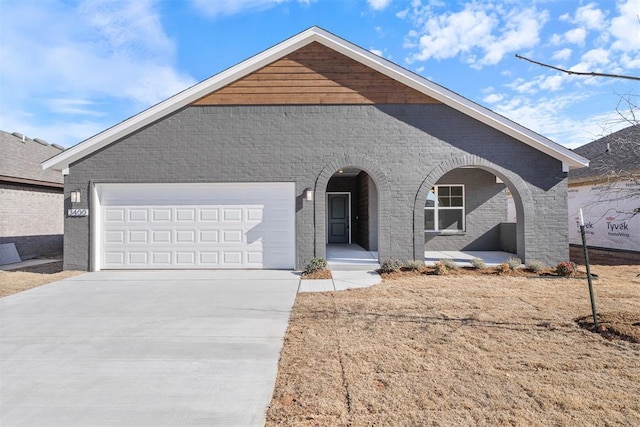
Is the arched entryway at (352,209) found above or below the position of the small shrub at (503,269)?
above

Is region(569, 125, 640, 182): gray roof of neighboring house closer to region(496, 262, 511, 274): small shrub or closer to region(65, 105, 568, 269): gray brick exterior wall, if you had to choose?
region(65, 105, 568, 269): gray brick exterior wall

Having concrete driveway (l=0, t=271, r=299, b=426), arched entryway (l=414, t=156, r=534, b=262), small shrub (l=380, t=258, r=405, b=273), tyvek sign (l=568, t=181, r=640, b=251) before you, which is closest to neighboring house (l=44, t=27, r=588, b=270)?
small shrub (l=380, t=258, r=405, b=273)

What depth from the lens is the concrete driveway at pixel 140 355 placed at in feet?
9.97

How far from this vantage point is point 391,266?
920 centimetres

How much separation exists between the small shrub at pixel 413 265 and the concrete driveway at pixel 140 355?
138 inches

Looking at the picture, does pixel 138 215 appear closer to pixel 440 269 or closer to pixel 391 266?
pixel 391 266

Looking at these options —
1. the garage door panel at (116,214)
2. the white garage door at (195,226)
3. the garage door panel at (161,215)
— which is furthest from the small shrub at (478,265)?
the garage door panel at (116,214)

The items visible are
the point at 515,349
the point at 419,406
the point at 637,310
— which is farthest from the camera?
the point at 637,310

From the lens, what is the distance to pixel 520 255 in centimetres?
1008

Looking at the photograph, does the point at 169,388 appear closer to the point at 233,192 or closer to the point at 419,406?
the point at 419,406

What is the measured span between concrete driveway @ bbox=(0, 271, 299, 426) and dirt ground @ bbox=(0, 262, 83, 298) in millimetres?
603

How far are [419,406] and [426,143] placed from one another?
8303 mm

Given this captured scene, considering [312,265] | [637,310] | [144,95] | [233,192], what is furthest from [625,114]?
[144,95]

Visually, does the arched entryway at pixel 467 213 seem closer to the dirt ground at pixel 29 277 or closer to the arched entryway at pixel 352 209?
the arched entryway at pixel 352 209
